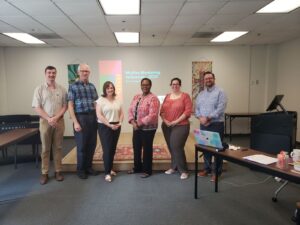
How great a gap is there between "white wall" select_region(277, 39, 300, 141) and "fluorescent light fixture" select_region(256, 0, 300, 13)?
8.06ft

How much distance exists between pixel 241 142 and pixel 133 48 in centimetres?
398

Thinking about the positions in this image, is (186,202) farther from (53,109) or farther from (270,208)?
(53,109)

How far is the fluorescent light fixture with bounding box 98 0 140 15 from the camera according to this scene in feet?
11.2

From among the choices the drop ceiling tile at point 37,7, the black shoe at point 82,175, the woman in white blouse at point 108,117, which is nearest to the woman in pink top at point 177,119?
the woman in white blouse at point 108,117

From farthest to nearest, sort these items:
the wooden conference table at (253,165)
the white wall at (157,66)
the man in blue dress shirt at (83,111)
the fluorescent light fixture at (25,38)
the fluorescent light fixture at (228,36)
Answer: the white wall at (157,66)
the fluorescent light fixture at (228,36)
the fluorescent light fixture at (25,38)
the man in blue dress shirt at (83,111)
the wooden conference table at (253,165)

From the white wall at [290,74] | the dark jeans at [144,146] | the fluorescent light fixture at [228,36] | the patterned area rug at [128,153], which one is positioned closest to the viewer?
the dark jeans at [144,146]

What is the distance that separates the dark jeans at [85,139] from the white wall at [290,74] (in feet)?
16.8

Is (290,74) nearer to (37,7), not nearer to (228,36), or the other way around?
(228,36)

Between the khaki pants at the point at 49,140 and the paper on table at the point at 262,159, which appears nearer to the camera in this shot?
the paper on table at the point at 262,159

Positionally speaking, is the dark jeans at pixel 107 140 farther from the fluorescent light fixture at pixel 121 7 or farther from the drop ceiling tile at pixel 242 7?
the drop ceiling tile at pixel 242 7

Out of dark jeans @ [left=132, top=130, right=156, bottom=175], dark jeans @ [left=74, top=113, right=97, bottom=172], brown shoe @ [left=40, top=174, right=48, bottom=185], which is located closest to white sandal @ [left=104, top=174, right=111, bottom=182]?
dark jeans @ [left=74, top=113, right=97, bottom=172]

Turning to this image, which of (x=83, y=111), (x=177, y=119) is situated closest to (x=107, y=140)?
(x=83, y=111)

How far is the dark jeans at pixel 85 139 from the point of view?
345 centimetres

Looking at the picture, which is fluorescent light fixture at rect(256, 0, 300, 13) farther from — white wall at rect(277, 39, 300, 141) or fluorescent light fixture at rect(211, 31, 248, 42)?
white wall at rect(277, 39, 300, 141)
